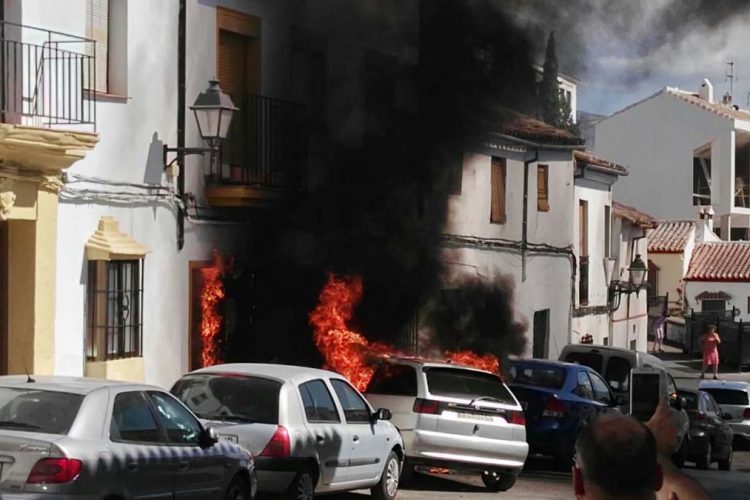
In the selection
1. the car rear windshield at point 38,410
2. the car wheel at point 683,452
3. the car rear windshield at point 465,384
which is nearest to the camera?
the car rear windshield at point 38,410

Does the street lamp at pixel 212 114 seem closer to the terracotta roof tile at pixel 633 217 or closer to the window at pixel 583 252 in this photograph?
the window at pixel 583 252

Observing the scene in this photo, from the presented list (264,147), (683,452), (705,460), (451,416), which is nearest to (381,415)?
(451,416)

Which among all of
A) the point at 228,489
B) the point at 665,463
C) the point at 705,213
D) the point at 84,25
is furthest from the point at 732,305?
the point at 665,463

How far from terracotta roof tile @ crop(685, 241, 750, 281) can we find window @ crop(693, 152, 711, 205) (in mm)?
2128

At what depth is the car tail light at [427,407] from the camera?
15.3 meters

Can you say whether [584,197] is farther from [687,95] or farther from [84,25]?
[84,25]

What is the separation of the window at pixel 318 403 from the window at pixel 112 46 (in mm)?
5364

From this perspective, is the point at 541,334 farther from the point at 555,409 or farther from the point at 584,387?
the point at 555,409

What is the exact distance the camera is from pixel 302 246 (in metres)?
20.2

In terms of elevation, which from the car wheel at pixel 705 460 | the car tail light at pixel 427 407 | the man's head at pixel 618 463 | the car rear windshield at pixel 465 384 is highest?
the man's head at pixel 618 463

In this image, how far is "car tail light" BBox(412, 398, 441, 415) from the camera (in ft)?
50.1

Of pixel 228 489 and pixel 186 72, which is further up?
pixel 186 72

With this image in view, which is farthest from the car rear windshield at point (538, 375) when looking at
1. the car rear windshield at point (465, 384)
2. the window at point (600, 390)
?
the car rear windshield at point (465, 384)

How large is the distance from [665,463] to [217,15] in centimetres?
1477
